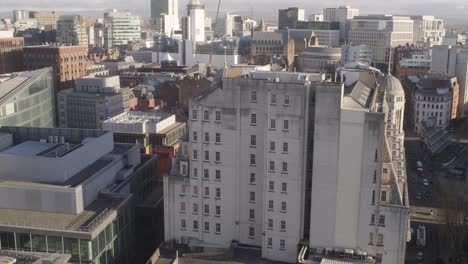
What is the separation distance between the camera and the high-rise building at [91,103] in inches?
4599

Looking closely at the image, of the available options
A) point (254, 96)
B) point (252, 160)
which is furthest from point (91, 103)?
point (254, 96)

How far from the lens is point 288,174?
51.4m

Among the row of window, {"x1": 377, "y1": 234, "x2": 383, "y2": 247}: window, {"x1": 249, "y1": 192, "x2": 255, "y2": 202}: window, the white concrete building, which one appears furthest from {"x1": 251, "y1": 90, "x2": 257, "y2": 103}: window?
the white concrete building

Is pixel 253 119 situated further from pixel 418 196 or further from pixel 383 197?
pixel 418 196

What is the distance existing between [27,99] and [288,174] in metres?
69.3

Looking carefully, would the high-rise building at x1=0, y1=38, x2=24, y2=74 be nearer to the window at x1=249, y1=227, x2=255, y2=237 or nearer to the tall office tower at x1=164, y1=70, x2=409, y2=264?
the tall office tower at x1=164, y1=70, x2=409, y2=264

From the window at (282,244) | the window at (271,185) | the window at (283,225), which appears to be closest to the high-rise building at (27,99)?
the window at (271,185)

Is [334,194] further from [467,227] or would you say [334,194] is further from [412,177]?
[412,177]

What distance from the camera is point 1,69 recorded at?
155125 millimetres

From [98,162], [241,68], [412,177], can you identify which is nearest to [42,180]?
[98,162]

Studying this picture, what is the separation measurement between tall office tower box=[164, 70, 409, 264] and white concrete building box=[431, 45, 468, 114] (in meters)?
117

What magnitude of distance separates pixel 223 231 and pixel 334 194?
1292cm

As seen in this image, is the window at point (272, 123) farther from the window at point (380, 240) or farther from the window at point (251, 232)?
the window at point (380, 240)

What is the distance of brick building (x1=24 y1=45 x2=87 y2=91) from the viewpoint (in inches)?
5546
